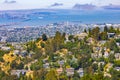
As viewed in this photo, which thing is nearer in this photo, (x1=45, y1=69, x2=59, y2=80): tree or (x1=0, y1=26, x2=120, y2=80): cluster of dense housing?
(x1=45, y1=69, x2=59, y2=80): tree

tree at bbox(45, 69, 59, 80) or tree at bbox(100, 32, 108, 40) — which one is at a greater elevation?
tree at bbox(100, 32, 108, 40)

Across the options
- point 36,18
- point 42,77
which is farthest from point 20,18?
point 42,77

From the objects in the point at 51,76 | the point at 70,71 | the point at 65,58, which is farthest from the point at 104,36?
the point at 51,76

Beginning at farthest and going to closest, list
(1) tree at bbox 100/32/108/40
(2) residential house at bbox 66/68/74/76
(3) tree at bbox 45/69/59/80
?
(1) tree at bbox 100/32/108/40, (2) residential house at bbox 66/68/74/76, (3) tree at bbox 45/69/59/80

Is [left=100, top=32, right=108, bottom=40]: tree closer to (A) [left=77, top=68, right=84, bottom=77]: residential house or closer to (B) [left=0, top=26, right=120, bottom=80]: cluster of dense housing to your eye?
(B) [left=0, top=26, right=120, bottom=80]: cluster of dense housing

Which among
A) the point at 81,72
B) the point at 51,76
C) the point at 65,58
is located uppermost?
the point at 51,76

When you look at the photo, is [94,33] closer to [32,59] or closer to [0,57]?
[32,59]

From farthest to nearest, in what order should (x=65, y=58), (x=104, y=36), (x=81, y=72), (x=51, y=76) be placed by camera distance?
(x=104, y=36), (x=65, y=58), (x=81, y=72), (x=51, y=76)

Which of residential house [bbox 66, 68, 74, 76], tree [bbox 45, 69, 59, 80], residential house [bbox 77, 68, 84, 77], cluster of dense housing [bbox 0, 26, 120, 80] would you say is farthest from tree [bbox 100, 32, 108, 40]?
tree [bbox 45, 69, 59, 80]

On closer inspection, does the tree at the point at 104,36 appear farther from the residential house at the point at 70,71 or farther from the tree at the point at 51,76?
the tree at the point at 51,76

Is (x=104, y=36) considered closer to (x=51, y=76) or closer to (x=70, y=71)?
(x=70, y=71)

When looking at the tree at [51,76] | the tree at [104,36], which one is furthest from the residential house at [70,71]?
the tree at [104,36]
